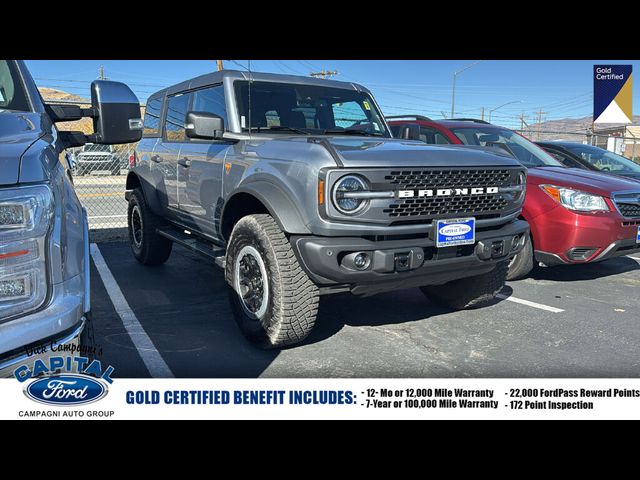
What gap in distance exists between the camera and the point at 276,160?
3.47m

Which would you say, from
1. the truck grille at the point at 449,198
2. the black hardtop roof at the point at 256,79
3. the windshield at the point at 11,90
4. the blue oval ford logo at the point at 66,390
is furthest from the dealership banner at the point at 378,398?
the black hardtop roof at the point at 256,79

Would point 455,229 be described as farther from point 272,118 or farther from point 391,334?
point 272,118

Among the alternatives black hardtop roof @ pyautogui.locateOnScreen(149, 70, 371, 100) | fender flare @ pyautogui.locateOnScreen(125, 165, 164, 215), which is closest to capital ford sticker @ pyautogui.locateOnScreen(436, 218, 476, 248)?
black hardtop roof @ pyautogui.locateOnScreen(149, 70, 371, 100)

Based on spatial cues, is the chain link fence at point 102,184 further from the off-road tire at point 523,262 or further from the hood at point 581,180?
the hood at point 581,180

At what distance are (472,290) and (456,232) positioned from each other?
114cm

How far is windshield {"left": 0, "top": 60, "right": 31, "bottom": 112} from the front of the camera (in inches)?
108

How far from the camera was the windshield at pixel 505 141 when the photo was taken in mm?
6180

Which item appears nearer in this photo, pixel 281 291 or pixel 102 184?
pixel 281 291

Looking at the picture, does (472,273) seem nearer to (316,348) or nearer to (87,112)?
(316,348)

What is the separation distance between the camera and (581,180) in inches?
206

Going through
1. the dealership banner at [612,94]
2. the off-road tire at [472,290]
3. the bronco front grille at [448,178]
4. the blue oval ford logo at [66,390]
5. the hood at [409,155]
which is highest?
the dealership banner at [612,94]

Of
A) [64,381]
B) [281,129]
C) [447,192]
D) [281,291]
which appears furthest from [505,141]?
[64,381]

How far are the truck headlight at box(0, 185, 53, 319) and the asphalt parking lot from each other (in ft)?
5.24

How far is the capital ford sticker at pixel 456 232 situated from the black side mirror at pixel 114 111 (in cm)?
194
